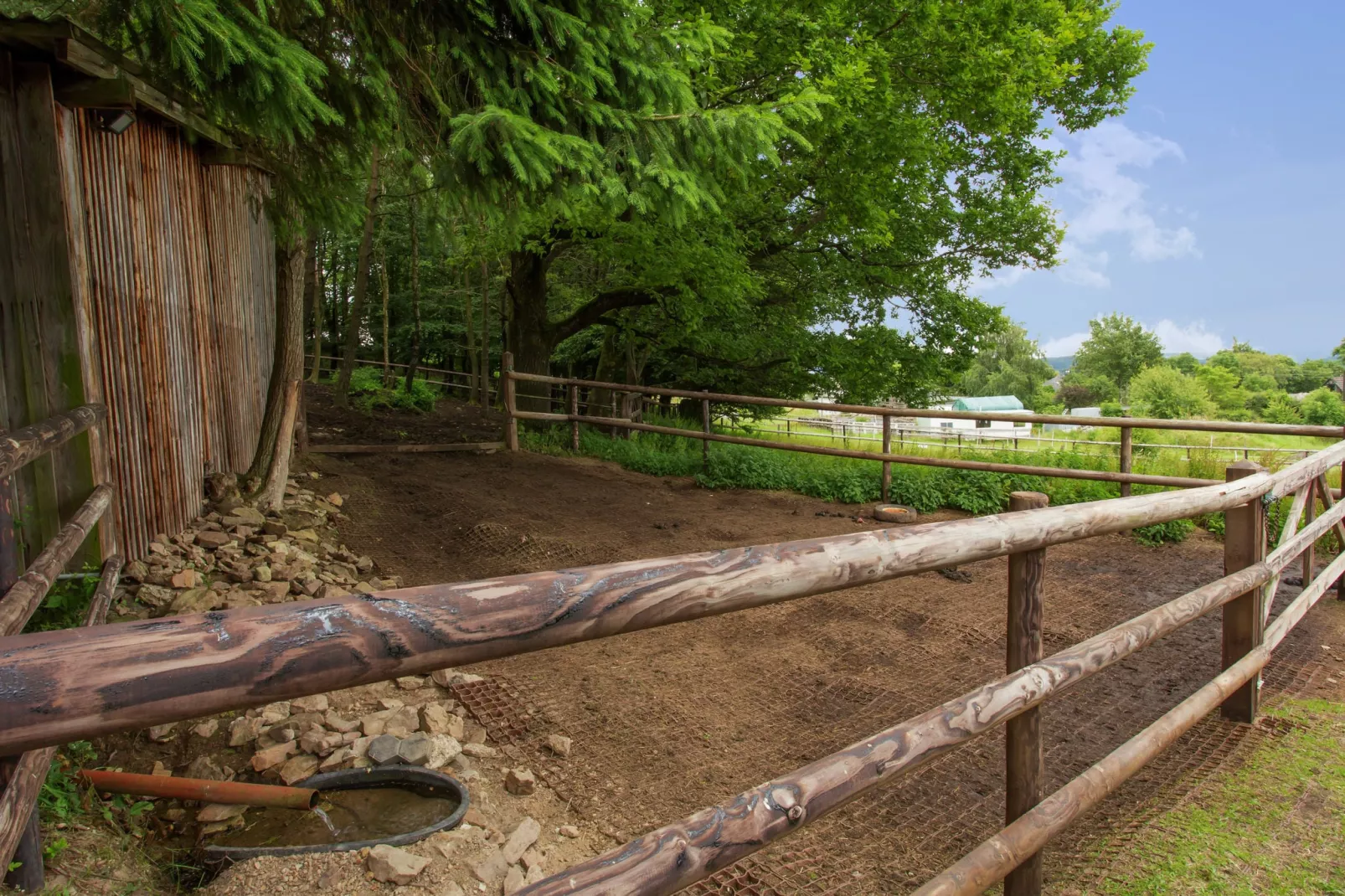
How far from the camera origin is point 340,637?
985 mm

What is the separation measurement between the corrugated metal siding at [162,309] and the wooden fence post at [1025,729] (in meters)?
4.51

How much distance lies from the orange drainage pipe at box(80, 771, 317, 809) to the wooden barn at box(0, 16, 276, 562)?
42.6 inches

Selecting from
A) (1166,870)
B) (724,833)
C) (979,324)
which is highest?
(979,324)

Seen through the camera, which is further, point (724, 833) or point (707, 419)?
point (707, 419)

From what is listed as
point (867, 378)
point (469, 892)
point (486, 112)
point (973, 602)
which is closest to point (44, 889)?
point (469, 892)

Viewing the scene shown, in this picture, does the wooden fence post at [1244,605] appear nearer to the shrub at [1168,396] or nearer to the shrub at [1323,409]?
the shrub at [1168,396]

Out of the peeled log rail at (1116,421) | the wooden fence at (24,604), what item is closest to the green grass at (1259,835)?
the wooden fence at (24,604)

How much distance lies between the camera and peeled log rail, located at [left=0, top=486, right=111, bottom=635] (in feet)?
7.35

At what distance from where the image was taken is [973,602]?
18.0 feet

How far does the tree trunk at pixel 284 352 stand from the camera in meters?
6.56

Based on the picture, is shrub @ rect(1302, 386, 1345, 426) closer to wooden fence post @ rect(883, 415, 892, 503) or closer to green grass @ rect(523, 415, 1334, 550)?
green grass @ rect(523, 415, 1334, 550)

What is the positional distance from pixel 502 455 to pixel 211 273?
4.64 meters

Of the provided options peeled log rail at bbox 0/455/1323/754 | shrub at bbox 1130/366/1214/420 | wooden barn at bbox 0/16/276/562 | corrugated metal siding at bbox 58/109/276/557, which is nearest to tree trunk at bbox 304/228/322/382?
corrugated metal siding at bbox 58/109/276/557

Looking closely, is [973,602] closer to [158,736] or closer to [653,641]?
[653,641]
